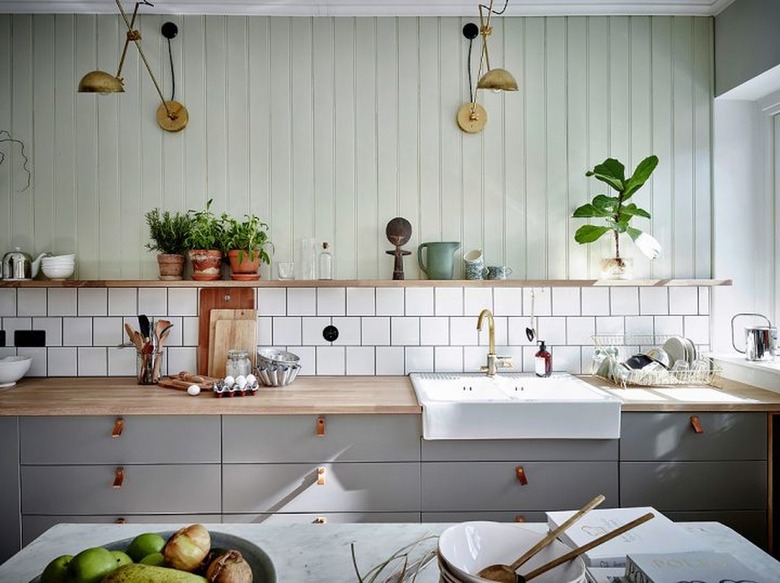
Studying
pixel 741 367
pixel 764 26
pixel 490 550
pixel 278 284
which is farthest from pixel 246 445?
pixel 764 26

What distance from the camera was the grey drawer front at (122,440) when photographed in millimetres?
2182

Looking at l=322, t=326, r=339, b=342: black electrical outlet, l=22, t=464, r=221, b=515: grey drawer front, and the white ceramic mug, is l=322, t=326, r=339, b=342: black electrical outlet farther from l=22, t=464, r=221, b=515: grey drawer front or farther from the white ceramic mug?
l=22, t=464, r=221, b=515: grey drawer front

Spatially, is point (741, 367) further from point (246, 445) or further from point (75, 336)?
point (75, 336)

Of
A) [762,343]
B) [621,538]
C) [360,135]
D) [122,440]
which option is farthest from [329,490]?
[762,343]

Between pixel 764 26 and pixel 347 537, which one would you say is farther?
pixel 764 26

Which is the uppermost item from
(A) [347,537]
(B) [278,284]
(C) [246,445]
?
(B) [278,284]

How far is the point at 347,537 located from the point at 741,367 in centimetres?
235

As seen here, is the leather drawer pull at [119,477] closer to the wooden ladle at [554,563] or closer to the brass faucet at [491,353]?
the brass faucet at [491,353]

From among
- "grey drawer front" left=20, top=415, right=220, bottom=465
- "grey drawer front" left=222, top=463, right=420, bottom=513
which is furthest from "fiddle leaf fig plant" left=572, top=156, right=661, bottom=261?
"grey drawer front" left=20, top=415, right=220, bottom=465

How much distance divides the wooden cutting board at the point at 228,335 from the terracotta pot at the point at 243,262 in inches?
9.8

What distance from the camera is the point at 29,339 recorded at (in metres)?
2.77

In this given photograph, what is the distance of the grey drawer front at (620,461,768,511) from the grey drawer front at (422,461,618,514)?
12cm

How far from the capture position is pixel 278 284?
8.45 feet

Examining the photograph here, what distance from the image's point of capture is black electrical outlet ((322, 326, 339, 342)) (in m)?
2.80
